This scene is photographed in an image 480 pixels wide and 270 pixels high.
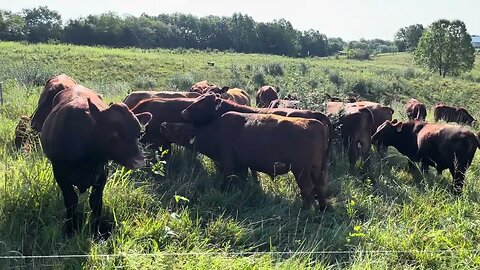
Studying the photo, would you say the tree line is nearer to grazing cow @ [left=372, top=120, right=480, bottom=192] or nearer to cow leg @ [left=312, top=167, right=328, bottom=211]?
grazing cow @ [left=372, top=120, right=480, bottom=192]

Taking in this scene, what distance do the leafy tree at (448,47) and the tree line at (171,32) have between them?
2257cm

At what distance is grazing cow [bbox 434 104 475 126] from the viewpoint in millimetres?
17594

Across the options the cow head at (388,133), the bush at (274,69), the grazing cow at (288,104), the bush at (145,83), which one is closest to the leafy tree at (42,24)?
the bush at (274,69)

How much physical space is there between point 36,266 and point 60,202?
1.00 m

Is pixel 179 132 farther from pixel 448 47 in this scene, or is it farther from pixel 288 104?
pixel 448 47

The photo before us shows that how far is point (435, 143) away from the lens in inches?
329

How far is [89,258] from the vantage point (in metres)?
4.33

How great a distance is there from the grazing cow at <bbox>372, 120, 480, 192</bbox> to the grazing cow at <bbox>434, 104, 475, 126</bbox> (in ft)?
29.8

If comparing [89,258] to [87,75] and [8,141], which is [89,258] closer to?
[8,141]

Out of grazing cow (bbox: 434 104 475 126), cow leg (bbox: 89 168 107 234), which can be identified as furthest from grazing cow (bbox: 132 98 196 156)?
grazing cow (bbox: 434 104 475 126)

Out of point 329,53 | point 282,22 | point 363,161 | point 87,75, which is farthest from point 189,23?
point 363,161

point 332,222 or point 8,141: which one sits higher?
point 8,141

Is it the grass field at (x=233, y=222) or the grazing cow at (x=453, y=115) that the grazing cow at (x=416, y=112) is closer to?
the grazing cow at (x=453, y=115)

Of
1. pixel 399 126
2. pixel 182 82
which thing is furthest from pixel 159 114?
pixel 182 82
